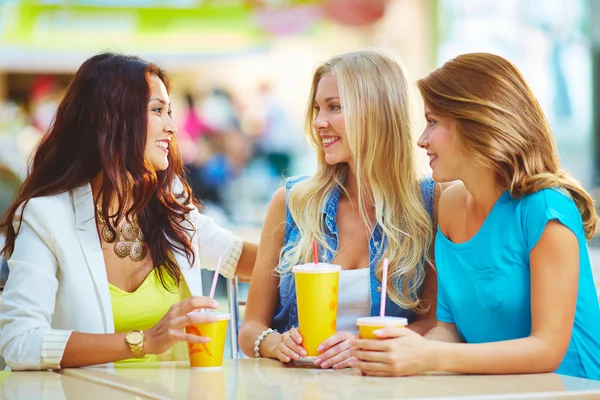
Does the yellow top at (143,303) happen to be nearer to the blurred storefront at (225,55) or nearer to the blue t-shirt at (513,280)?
the blue t-shirt at (513,280)

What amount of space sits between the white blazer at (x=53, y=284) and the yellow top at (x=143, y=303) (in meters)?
0.08

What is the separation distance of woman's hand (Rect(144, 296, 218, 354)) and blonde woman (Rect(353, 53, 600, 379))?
455 mm

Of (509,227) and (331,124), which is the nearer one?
(509,227)

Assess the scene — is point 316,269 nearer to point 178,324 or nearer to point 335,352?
point 335,352

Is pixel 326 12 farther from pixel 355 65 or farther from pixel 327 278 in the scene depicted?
pixel 327 278

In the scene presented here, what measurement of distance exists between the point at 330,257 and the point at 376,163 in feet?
0.83

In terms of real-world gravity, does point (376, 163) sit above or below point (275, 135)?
below

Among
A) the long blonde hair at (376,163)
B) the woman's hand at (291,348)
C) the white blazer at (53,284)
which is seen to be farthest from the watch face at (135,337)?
the long blonde hair at (376,163)

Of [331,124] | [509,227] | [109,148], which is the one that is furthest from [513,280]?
[109,148]

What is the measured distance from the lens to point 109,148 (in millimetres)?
2002

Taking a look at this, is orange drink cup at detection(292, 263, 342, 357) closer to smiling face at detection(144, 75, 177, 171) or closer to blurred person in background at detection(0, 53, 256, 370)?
blurred person in background at detection(0, 53, 256, 370)

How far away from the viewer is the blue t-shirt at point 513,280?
1630 millimetres

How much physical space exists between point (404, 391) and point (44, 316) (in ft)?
2.67

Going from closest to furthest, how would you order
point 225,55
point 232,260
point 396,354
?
1. point 396,354
2. point 232,260
3. point 225,55
